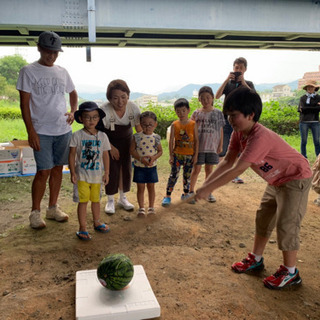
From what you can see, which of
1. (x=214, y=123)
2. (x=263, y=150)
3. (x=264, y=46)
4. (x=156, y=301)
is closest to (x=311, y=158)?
(x=264, y=46)

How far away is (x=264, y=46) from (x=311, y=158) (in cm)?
327

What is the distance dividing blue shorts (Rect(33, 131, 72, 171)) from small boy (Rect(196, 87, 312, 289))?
2.01 metres

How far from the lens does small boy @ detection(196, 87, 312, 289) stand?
2496 millimetres

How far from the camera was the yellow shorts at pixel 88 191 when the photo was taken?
3576mm

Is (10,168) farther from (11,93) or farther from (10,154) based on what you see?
(11,93)

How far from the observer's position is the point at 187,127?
4.66m

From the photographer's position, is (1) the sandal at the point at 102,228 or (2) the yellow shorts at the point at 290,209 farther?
(1) the sandal at the point at 102,228

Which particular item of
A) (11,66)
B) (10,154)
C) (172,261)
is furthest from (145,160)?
(11,66)

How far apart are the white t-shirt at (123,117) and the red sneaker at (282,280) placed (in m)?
2.47

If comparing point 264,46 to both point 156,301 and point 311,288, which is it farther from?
point 156,301

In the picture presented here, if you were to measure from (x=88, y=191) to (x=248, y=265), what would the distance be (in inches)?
74.4

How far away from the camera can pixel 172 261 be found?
3.21m

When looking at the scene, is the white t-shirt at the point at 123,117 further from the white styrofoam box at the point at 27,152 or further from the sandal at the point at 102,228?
the white styrofoam box at the point at 27,152

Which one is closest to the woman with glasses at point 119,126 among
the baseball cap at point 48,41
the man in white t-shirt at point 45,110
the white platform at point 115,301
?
the man in white t-shirt at point 45,110
